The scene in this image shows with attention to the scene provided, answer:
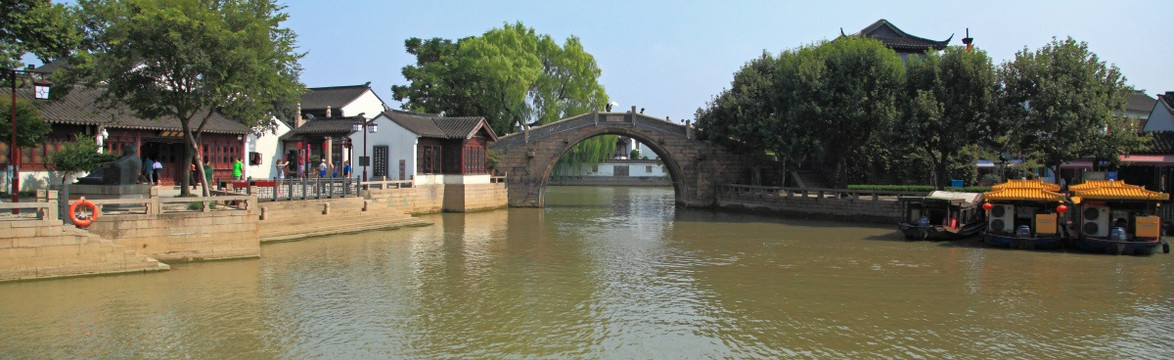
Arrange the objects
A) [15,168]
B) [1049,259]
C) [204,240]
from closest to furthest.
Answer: [15,168] < [204,240] < [1049,259]

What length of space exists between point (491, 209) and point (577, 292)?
2024 centimetres

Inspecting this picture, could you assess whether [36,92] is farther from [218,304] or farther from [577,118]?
[577,118]

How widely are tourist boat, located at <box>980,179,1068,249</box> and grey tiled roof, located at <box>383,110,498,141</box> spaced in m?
18.7

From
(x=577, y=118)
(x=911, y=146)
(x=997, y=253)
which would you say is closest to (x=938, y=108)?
(x=911, y=146)

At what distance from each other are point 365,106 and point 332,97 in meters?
1.78

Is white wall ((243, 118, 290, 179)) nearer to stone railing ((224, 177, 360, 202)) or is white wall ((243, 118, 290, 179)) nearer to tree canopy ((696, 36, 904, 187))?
stone railing ((224, 177, 360, 202))

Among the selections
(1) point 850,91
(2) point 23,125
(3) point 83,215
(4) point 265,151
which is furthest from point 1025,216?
(4) point 265,151

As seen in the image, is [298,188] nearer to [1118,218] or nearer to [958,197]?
[958,197]

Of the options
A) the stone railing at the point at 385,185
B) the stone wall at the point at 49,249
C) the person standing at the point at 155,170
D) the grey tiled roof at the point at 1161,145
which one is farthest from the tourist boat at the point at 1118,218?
A: the person standing at the point at 155,170

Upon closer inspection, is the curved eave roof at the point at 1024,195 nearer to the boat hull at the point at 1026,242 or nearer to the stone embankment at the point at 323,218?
the boat hull at the point at 1026,242

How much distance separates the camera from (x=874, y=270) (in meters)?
16.7

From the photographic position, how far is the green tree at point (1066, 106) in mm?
24125

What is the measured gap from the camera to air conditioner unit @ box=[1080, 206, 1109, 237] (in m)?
19.2

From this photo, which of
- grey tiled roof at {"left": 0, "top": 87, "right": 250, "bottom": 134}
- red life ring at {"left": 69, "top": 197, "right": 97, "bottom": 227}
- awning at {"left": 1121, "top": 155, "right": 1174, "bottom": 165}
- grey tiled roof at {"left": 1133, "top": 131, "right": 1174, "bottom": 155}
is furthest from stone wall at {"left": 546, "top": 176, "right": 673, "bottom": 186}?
red life ring at {"left": 69, "top": 197, "right": 97, "bottom": 227}
